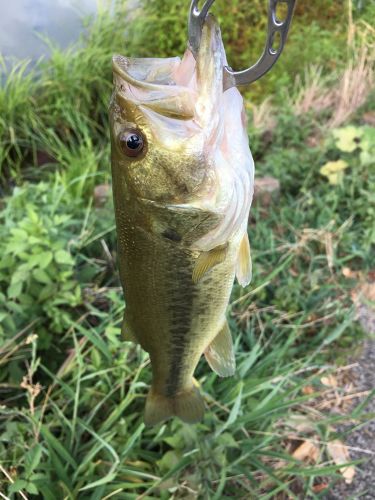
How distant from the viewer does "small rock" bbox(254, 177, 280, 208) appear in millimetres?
3422

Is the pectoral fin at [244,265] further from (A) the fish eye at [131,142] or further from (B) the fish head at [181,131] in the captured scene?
(A) the fish eye at [131,142]

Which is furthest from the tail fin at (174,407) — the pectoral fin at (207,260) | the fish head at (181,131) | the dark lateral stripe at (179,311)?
the fish head at (181,131)

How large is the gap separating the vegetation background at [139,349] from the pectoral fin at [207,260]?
3.18 feet

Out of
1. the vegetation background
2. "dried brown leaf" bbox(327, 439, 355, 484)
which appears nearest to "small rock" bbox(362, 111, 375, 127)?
the vegetation background

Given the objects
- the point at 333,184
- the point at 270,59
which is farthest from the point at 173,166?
the point at 333,184

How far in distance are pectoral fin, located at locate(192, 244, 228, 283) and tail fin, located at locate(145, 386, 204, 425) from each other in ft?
1.75

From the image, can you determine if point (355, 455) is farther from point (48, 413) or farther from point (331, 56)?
point (331, 56)

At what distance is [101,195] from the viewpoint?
142 inches

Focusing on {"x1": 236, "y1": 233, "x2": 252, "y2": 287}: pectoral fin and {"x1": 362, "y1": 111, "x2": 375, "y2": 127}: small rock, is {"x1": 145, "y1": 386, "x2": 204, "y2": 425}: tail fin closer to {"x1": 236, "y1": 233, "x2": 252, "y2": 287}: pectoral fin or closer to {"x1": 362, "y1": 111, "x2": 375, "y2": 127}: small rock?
{"x1": 236, "y1": 233, "x2": 252, "y2": 287}: pectoral fin

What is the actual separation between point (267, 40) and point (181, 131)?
0.78 ft

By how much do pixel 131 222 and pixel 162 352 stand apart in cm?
44

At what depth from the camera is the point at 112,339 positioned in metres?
2.08

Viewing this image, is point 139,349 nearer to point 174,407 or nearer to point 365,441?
point 174,407

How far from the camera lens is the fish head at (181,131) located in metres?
0.94
